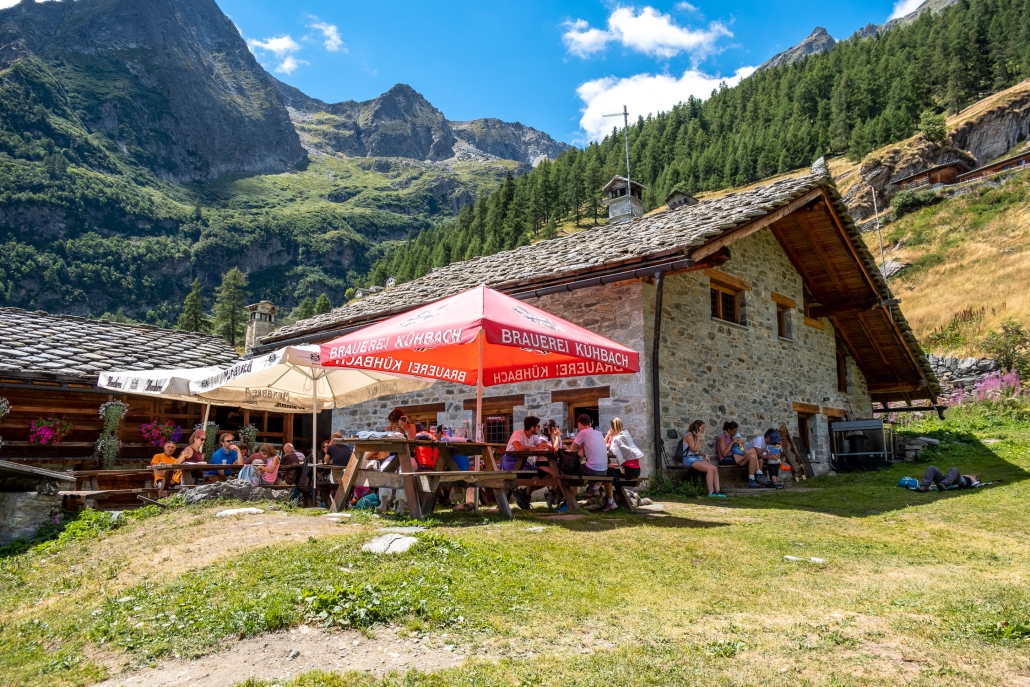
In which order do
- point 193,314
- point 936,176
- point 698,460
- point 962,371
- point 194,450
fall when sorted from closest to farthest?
point 194,450
point 698,460
point 962,371
point 936,176
point 193,314

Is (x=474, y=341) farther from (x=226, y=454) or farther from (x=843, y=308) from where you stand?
(x=843, y=308)

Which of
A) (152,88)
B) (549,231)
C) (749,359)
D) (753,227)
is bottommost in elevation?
(749,359)

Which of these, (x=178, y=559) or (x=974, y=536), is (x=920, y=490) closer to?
(x=974, y=536)

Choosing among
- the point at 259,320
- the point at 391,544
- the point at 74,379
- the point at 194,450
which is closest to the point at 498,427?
the point at 194,450

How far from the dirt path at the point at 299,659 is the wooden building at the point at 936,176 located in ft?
216

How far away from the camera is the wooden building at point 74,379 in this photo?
41.7 ft

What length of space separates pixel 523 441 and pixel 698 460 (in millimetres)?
3729

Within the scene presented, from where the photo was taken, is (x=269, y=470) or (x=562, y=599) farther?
(x=269, y=470)

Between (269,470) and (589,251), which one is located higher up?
(589,251)

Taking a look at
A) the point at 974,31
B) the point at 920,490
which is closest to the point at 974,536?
the point at 920,490

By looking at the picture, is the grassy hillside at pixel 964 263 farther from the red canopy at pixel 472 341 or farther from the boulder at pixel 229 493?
the boulder at pixel 229 493

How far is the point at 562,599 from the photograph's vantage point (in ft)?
14.0

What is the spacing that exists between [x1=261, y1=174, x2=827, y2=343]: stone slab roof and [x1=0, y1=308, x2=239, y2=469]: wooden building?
120 inches

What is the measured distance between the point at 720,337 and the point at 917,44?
323ft
